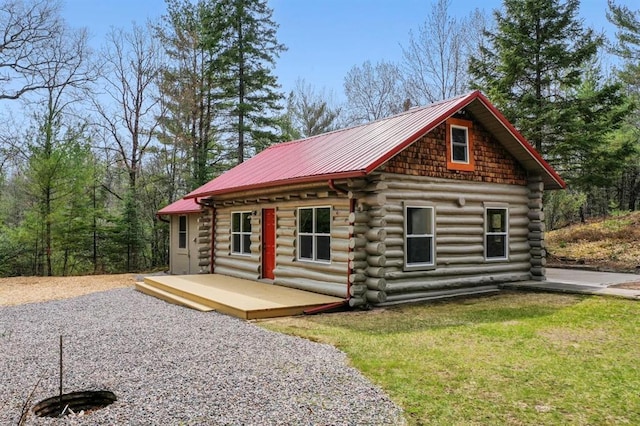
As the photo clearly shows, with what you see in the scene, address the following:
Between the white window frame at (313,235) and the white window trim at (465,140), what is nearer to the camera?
the white window frame at (313,235)

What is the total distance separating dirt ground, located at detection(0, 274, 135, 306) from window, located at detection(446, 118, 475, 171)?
419 inches

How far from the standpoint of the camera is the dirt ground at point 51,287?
1235 centimetres

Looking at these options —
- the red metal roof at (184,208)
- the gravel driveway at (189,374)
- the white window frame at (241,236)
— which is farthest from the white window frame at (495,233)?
the red metal roof at (184,208)

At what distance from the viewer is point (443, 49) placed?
81.1 feet

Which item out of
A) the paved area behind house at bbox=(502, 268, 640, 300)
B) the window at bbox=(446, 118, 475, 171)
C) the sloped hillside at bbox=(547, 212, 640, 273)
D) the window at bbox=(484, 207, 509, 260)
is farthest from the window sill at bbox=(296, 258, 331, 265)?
the sloped hillside at bbox=(547, 212, 640, 273)

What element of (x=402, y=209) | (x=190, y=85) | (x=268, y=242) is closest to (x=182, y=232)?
(x=268, y=242)

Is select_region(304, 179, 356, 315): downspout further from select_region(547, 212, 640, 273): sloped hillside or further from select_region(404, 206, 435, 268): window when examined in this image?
select_region(547, 212, 640, 273): sloped hillside

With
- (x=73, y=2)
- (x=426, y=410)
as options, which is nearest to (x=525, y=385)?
(x=426, y=410)

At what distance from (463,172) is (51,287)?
13.0 m

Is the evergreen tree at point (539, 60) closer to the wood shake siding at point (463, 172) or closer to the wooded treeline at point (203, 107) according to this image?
the wooded treeline at point (203, 107)

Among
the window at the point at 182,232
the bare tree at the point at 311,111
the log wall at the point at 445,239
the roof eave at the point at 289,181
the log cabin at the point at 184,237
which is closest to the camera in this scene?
the roof eave at the point at 289,181

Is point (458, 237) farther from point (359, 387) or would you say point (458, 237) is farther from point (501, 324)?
point (359, 387)

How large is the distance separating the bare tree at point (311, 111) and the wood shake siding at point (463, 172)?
17494mm

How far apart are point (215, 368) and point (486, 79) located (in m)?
17.4
